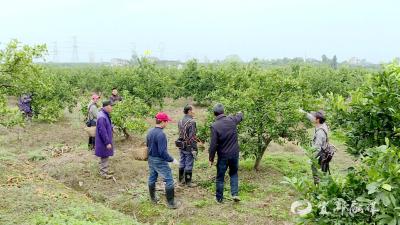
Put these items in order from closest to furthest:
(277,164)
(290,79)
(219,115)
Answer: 1. (219,115)
2. (290,79)
3. (277,164)

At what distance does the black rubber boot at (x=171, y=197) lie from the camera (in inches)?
310

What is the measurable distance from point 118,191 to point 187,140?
1.91 m

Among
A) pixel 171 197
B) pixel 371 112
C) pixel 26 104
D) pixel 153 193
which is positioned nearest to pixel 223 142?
pixel 171 197

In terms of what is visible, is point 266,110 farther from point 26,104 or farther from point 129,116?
point 26,104

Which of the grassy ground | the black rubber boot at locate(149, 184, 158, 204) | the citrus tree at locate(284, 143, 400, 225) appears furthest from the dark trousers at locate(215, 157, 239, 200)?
the citrus tree at locate(284, 143, 400, 225)

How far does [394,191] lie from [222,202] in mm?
5410

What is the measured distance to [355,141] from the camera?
12.7 feet

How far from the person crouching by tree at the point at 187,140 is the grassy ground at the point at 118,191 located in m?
0.46

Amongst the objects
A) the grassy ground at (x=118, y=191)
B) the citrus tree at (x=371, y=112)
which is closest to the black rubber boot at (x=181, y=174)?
the grassy ground at (x=118, y=191)

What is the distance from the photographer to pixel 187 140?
892 cm

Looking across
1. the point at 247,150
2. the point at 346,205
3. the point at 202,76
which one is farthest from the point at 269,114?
the point at 202,76

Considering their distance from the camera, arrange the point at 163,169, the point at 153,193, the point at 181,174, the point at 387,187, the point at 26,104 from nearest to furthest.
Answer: the point at 387,187
the point at 163,169
the point at 153,193
the point at 181,174
the point at 26,104

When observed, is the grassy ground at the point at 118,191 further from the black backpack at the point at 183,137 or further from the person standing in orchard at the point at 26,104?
the person standing in orchard at the point at 26,104

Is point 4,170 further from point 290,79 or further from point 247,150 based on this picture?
point 290,79
